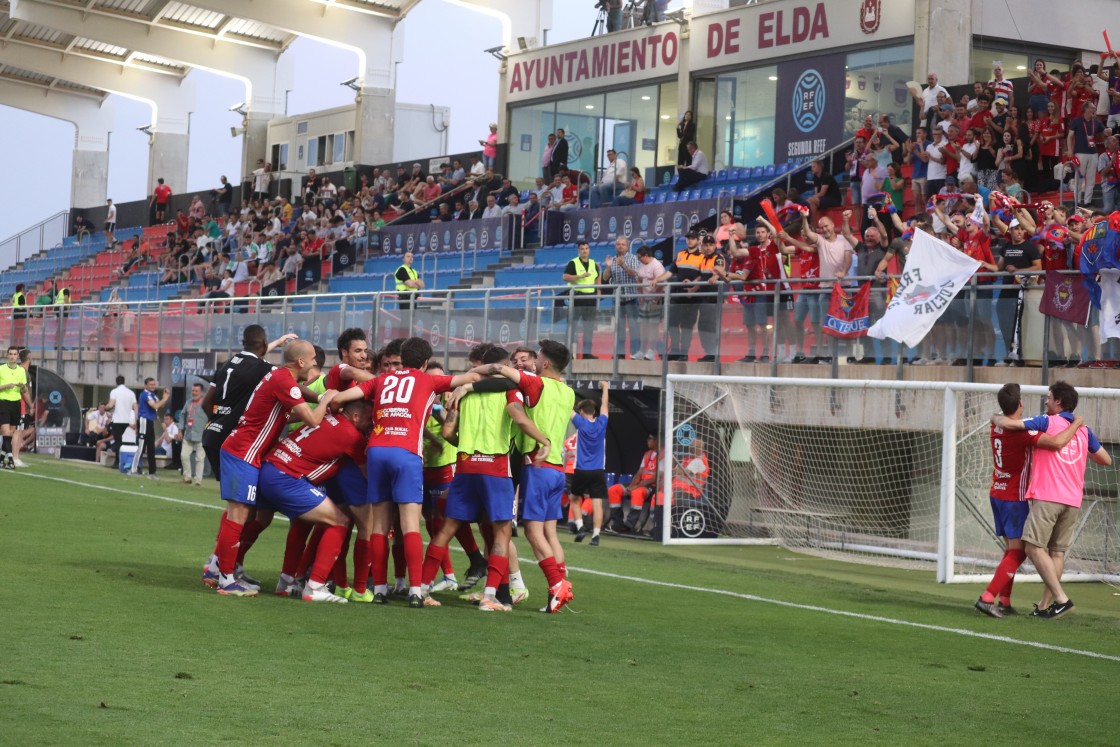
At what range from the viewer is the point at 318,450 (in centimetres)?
1088

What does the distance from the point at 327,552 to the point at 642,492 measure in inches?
398

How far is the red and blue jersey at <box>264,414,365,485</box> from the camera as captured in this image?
35.6ft

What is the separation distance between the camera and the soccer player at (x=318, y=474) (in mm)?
10805

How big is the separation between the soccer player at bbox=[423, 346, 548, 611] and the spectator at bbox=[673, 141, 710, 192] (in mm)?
21663

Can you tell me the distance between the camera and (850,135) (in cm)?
2977

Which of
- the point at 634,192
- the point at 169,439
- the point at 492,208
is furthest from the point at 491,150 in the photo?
the point at 169,439

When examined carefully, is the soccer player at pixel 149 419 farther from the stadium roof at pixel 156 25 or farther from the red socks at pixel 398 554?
the stadium roof at pixel 156 25

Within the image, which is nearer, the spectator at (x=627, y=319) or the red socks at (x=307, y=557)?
the red socks at (x=307, y=557)

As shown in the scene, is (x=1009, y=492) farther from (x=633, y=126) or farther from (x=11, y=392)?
(x=633, y=126)

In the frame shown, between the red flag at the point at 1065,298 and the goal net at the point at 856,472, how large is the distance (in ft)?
3.02

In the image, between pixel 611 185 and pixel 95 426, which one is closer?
pixel 611 185

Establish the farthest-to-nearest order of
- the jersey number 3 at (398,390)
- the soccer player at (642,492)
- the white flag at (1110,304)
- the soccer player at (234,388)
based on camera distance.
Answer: the soccer player at (642,492) → the white flag at (1110,304) → the soccer player at (234,388) → the jersey number 3 at (398,390)

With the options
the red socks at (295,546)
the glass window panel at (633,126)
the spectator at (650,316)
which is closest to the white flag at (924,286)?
the spectator at (650,316)

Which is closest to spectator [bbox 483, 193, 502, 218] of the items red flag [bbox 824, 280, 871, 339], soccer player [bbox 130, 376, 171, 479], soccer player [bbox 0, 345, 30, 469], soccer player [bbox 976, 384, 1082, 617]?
soccer player [bbox 130, 376, 171, 479]
